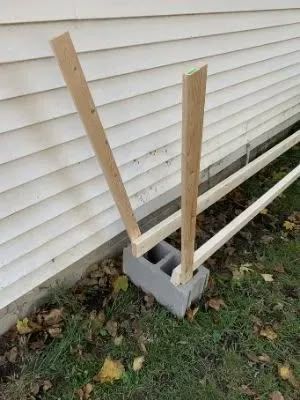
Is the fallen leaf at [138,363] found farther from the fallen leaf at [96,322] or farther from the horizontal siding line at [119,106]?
the horizontal siding line at [119,106]

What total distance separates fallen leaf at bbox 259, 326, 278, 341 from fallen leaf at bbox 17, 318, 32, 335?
4.91 feet

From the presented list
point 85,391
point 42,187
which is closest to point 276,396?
point 85,391

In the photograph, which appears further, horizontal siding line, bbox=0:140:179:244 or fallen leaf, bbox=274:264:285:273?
fallen leaf, bbox=274:264:285:273

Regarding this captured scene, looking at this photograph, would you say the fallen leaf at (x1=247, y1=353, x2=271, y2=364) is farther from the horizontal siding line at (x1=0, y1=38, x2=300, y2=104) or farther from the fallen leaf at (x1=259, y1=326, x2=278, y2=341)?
the horizontal siding line at (x1=0, y1=38, x2=300, y2=104)

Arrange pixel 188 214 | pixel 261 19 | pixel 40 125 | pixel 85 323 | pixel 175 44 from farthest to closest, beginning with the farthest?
pixel 261 19
pixel 85 323
pixel 175 44
pixel 188 214
pixel 40 125

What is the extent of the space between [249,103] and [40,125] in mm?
2107

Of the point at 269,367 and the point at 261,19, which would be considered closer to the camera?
the point at 269,367

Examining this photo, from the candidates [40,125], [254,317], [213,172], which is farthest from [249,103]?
[40,125]

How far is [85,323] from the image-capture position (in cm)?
240

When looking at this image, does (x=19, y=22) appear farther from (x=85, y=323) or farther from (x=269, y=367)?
(x=269, y=367)

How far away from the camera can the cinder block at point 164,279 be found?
2385 mm

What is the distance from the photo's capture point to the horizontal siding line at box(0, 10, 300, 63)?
1483 millimetres

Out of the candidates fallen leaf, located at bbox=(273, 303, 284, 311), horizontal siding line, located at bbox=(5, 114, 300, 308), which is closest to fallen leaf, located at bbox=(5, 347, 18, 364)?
horizontal siding line, located at bbox=(5, 114, 300, 308)

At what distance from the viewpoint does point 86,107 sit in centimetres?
152
